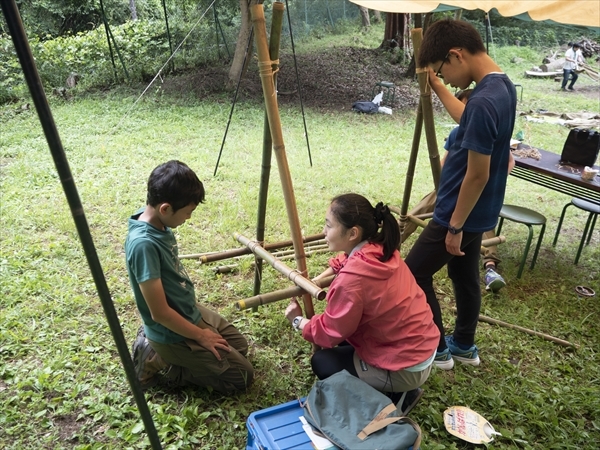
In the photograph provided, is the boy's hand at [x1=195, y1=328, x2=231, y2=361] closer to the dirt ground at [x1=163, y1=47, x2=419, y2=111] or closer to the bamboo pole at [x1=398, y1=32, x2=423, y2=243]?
the bamboo pole at [x1=398, y1=32, x2=423, y2=243]

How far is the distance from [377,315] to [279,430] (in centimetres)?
65

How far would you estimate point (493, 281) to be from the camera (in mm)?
3721

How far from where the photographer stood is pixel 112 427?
7.70 ft

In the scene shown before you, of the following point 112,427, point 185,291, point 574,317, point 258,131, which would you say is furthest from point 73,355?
point 258,131

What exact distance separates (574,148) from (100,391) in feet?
14.1

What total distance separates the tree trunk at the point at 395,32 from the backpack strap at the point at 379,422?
13441 millimetres

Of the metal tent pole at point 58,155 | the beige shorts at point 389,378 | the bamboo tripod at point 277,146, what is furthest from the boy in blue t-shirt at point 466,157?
the metal tent pole at point 58,155

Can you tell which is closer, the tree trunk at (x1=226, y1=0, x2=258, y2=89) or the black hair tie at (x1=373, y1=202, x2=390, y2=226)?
the black hair tie at (x1=373, y1=202, x2=390, y2=226)

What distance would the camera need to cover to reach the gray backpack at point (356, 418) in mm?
1728

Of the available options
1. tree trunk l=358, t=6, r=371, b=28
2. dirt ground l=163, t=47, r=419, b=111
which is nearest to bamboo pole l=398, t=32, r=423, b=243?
dirt ground l=163, t=47, r=419, b=111

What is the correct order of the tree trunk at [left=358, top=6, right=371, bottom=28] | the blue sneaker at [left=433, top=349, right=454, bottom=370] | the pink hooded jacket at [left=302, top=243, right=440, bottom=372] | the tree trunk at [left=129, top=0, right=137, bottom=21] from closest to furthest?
the pink hooded jacket at [left=302, top=243, right=440, bottom=372], the blue sneaker at [left=433, top=349, right=454, bottom=370], the tree trunk at [left=129, top=0, right=137, bottom=21], the tree trunk at [left=358, top=6, right=371, bottom=28]

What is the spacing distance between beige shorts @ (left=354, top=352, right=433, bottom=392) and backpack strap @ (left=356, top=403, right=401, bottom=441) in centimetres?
28

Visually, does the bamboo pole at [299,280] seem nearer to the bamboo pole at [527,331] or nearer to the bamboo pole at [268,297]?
the bamboo pole at [268,297]

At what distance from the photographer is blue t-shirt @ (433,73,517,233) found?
6.97 ft
